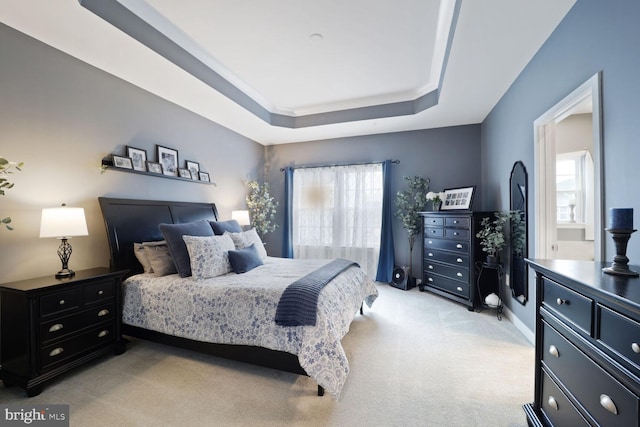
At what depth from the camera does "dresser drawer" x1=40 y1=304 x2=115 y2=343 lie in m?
2.02

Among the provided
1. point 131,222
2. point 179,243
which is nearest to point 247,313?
point 179,243

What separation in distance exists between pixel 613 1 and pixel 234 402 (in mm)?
3377

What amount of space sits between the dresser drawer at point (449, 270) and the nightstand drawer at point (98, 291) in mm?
3970

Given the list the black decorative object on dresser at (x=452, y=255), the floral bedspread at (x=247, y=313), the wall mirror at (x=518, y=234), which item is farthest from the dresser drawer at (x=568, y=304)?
the black decorative object on dresser at (x=452, y=255)

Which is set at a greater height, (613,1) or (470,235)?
(613,1)

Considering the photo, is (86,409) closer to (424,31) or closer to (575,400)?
(575,400)

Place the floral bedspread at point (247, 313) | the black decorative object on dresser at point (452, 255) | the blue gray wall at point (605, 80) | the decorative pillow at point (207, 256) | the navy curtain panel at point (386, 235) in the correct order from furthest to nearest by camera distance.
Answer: the navy curtain panel at point (386, 235) < the black decorative object on dresser at point (452, 255) < the decorative pillow at point (207, 256) < the floral bedspread at point (247, 313) < the blue gray wall at point (605, 80)

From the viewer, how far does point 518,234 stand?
297cm

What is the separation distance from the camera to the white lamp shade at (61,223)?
2141 mm

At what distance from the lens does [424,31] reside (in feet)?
8.51

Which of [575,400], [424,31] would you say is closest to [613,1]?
[424,31]

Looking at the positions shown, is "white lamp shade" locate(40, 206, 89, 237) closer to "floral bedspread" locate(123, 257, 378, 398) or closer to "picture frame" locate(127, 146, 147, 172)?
"floral bedspread" locate(123, 257, 378, 398)

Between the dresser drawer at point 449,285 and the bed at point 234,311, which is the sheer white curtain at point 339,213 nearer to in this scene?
the dresser drawer at point 449,285

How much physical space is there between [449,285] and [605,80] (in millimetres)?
2874
